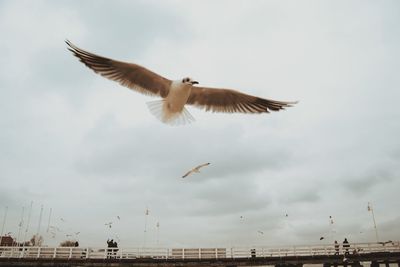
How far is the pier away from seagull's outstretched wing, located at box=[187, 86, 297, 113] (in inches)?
564

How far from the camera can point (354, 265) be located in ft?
80.4

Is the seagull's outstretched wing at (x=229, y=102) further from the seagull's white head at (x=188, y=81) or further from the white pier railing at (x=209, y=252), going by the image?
the white pier railing at (x=209, y=252)

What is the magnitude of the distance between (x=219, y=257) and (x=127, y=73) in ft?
54.1

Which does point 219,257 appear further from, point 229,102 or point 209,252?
point 229,102

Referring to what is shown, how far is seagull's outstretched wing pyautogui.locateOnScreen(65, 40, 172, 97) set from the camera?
1064 centimetres

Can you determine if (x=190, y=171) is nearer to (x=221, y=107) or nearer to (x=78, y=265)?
(x=221, y=107)

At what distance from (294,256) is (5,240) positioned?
158ft

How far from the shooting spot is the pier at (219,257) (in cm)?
2397

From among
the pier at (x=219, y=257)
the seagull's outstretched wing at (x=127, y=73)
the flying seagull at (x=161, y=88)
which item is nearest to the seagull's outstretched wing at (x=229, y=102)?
the flying seagull at (x=161, y=88)

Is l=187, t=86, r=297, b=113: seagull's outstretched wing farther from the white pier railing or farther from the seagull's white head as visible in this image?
the white pier railing

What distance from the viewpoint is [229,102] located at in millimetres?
12125

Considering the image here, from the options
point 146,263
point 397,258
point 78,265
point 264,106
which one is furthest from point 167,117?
point 397,258

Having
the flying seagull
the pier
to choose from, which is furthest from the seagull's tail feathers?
the pier

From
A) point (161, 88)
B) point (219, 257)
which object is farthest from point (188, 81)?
point (219, 257)
